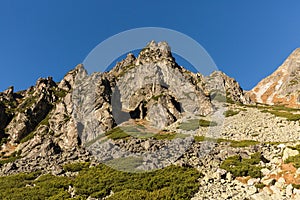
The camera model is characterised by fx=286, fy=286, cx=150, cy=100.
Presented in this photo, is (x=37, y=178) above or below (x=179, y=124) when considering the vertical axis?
below

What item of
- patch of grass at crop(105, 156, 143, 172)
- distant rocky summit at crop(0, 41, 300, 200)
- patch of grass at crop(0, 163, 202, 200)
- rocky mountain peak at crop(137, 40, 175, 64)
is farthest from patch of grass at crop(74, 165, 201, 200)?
rocky mountain peak at crop(137, 40, 175, 64)

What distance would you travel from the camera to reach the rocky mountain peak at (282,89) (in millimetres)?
130750

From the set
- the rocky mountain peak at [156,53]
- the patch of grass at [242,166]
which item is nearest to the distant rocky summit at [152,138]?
the patch of grass at [242,166]

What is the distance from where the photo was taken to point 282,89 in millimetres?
151750

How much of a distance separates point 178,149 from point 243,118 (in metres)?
30.8

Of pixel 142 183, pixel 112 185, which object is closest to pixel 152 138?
pixel 112 185

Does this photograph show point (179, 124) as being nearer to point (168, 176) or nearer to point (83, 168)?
point (83, 168)

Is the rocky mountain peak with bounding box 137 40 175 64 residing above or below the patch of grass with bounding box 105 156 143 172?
above

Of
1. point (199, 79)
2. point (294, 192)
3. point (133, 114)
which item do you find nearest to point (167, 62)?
point (199, 79)

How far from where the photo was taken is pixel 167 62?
112 metres

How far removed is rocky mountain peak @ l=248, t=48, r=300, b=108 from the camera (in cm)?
13075

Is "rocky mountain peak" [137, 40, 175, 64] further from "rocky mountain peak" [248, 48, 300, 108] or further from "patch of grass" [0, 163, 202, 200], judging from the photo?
"patch of grass" [0, 163, 202, 200]

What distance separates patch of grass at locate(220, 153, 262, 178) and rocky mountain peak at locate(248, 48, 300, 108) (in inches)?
3802

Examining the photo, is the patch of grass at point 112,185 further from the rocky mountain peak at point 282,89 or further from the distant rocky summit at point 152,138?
the rocky mountain peak at point 282,89
